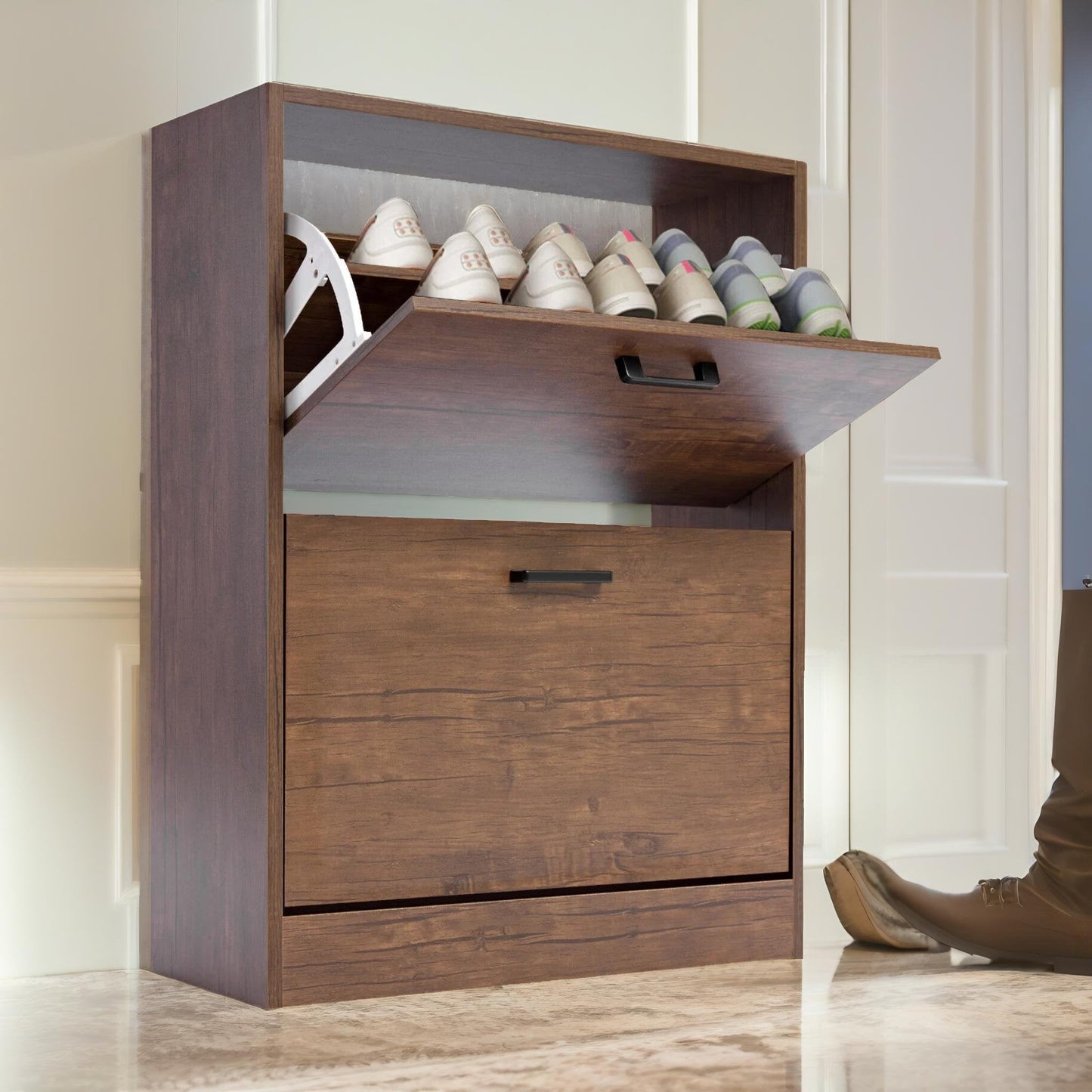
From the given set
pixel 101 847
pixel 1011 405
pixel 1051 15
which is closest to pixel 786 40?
pixel 1051 15

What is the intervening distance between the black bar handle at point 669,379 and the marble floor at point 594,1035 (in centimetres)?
70

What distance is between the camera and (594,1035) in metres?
1.56

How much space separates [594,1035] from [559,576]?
1.76ft

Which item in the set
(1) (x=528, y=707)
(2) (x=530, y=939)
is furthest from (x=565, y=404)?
(2) (x=530, y=939)

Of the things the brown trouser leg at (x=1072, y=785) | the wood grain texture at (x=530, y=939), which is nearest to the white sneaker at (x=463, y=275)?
the wood grain texture at (x=530, y=939)

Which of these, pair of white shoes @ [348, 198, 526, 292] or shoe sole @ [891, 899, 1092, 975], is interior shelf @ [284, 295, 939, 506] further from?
shoe sole @ [891, 899, 1092, 975]

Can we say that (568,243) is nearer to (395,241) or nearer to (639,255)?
(639,255)

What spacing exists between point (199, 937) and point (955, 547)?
59.5 inches

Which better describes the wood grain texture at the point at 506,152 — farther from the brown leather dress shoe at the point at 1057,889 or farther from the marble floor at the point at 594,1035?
the marble floor at the point at 594,1035

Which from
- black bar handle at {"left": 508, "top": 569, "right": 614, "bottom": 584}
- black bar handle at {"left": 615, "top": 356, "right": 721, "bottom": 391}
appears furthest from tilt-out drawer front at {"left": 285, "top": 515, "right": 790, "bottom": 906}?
black bar handle at {"left": 615, "top": 356, "right": 721, "bottom": 391}

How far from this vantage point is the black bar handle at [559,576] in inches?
70.6

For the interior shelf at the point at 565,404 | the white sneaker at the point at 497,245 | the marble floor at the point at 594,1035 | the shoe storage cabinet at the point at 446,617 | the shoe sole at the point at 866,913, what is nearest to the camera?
the marble floor at the point at 594,1035

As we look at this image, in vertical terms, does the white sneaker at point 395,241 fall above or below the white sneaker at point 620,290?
above

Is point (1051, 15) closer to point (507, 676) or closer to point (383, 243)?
point (383, 243)
